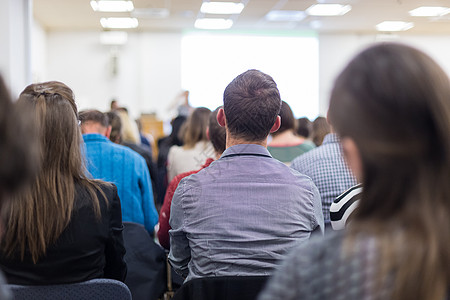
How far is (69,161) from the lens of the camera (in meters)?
1.60

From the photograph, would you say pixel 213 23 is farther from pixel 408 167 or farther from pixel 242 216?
pixel 408 167

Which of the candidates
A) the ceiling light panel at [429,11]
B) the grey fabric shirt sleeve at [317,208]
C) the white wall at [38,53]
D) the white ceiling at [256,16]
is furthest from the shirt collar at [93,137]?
the ceiling light panel at [429,11]

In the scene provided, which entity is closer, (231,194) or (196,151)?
(231,194)

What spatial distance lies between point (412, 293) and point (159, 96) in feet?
35.5

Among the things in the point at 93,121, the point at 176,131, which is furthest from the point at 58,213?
the point at 176,131

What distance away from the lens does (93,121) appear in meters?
2.93

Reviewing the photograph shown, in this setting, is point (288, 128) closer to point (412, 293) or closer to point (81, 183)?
point (81, 183)

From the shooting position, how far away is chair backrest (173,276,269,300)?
133 centimetres

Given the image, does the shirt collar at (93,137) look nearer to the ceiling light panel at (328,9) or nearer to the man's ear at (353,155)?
the man's ear at (353,155)

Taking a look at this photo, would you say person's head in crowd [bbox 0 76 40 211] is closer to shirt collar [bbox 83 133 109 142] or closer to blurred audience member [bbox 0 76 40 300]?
blurred audience member [bbox 0 76 40 300]

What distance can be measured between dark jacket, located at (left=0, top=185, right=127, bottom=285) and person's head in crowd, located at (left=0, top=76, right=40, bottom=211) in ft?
2.69

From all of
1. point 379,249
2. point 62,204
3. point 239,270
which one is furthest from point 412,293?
point 62,204

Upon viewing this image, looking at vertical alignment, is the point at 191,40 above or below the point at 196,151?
above

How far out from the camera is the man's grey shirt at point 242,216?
1.55 meters
